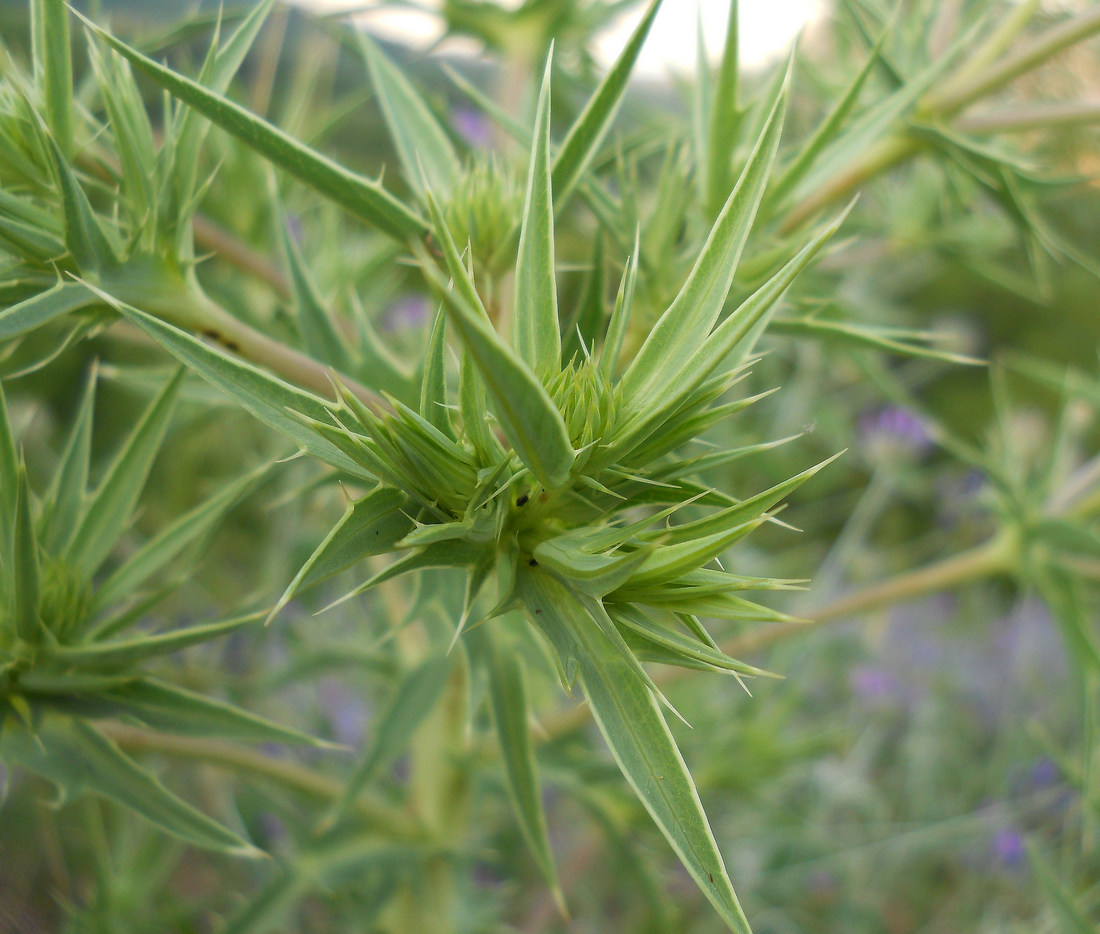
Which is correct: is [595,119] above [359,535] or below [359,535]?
above

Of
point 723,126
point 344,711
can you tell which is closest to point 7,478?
point 723,126

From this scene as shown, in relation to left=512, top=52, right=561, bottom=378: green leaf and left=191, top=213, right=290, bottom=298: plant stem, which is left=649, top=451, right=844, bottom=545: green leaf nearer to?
left=512, top=52, right=561, bottom=378: green leaf

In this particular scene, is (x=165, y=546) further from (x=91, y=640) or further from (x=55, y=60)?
(x=55, y=60)

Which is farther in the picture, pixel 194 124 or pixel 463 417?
pixel 194 124

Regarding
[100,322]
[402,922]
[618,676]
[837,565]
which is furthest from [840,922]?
[100,322]

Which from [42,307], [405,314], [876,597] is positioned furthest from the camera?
[405,314]

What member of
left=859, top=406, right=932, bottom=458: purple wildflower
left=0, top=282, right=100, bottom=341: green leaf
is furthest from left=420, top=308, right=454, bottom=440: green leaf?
left=859, top=406, right=932, bottom=458: purple wildflower

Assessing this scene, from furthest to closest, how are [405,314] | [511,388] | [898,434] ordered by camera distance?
[898,434] < [405,314] < [511,388]
